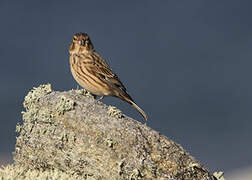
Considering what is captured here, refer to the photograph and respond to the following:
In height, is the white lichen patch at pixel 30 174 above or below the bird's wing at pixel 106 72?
below

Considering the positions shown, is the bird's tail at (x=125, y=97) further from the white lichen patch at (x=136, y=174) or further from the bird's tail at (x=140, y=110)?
the white lichen patch at (x=136, y=174)

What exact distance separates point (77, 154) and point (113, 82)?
3336 millimetres

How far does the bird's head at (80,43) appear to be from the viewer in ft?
42.7

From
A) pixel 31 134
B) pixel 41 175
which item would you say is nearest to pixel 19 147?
pixel 31 134

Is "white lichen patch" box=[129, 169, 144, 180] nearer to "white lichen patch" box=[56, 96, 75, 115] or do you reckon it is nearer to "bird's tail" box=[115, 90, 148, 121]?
"white lichen patch" box=[56, 96, 75, 115]

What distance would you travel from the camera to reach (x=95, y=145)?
9.83 metres

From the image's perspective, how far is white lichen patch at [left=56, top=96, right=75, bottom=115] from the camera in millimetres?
10477

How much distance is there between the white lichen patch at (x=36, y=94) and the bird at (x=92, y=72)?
3.78 ft

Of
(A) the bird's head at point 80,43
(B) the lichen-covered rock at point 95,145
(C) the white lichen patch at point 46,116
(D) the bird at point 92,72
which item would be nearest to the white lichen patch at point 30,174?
(B) the lichen-covered rock at point 95,145

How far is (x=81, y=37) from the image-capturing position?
13008 millimetres

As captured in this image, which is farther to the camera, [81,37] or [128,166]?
[81,37]

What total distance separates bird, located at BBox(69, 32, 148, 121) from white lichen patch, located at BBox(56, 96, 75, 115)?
5.42ft

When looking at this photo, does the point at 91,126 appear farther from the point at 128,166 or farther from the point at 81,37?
the point at 81,37

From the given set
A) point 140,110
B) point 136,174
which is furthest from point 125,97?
point 136,174
